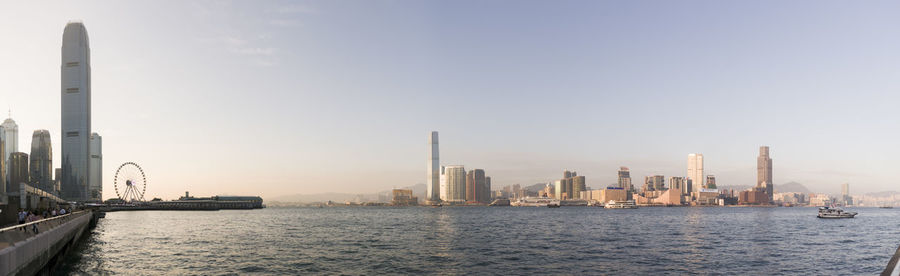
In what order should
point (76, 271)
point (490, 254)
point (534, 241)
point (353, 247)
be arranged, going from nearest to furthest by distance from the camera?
point (76, 271) < point (490, 254) < point (353, 247) < point (534, 241)

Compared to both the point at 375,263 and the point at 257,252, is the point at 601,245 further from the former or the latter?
the point at 257,252

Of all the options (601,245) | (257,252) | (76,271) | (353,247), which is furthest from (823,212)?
(76,271)

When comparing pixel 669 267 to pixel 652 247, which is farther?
pixel 652 247

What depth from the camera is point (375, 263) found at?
156 feet

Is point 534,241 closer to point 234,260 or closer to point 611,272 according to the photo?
point 611,272

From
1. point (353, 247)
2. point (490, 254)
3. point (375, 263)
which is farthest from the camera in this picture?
point (353, 247)

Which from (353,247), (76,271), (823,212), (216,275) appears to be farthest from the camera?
(823,212)

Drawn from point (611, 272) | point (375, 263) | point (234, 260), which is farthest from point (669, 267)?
point (234, 260)

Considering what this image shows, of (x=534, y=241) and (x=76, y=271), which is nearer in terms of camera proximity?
(x=76, y=271)

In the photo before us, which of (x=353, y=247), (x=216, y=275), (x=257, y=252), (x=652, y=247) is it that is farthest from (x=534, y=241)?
(x=216, y=275)

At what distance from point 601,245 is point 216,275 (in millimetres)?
45047

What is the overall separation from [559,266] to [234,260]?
3128cm

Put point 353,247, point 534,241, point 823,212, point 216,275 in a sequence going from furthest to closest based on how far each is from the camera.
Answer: point 823,212, point 534,241, point 353,247, point 216,275

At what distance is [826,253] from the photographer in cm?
5819
